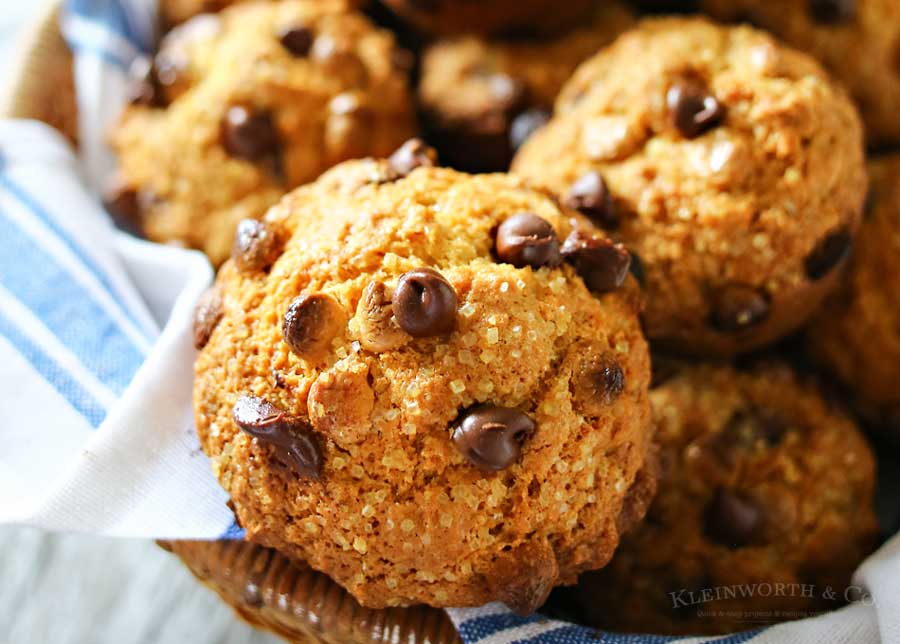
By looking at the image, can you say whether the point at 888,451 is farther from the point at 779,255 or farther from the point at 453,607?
the point at 453,607

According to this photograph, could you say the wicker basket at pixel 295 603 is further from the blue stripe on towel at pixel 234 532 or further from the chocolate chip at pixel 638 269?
the chocolate chip at pixel 638 269

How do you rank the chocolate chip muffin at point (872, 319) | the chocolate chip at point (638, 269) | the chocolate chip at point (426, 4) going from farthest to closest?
1. the chocolate chip at point (426, 4)
2. the chocolate chip muffin at point (872, 319)
3. the chocolate chip at point (638, 269)

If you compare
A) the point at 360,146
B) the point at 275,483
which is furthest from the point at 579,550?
the point at 360,146

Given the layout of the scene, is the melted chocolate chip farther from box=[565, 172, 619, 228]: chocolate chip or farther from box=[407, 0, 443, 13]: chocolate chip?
box=[565, 172, 619, 228]: chocolate chip

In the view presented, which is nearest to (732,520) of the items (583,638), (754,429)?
(754,429)

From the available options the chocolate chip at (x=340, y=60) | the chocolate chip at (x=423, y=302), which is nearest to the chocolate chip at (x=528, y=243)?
the chocolate chip at (x=423, y=302)

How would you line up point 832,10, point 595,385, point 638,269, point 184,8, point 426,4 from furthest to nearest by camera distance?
point 184,8
point 426,4
point 832,10
point 638,269
point 595,385

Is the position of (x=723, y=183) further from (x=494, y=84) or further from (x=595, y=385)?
(x=494, y=84)

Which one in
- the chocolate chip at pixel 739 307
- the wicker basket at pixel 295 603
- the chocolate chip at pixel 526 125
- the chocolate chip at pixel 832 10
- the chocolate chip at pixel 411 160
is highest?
the chocolate chip at pixel 411 160
